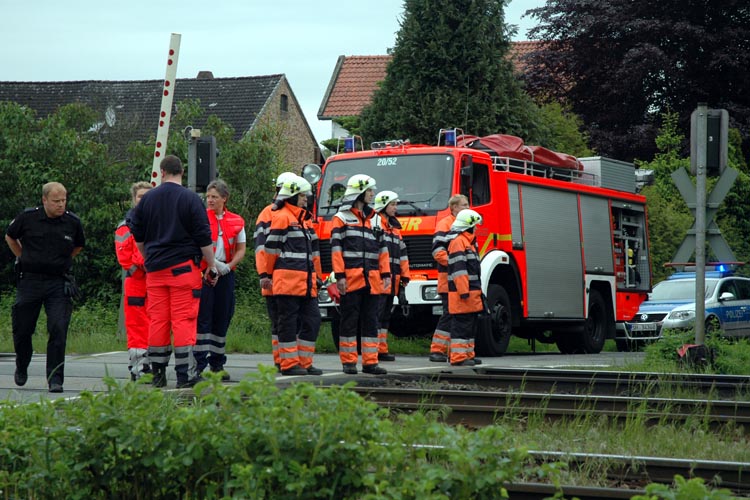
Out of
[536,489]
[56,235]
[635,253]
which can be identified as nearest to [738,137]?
[635,253]

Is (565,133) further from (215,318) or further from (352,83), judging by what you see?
(215,318)

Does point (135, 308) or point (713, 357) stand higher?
point (135, 308)

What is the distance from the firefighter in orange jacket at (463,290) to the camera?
1405 centimetres

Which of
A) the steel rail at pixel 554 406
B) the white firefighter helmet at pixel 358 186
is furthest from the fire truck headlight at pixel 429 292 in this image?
the steel rail at pixel 554 406

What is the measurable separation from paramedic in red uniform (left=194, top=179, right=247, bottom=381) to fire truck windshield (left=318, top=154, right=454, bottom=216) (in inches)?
199

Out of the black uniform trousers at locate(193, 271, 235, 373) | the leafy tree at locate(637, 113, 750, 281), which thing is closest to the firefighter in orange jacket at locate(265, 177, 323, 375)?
the black uniform trousers at locate(193, 271, 235, 373)

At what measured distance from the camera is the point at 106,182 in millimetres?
21797

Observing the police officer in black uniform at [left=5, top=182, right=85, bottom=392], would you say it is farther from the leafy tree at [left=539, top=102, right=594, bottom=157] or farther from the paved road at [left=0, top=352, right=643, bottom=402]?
the leafy tree at [left=539, top=102, right=594, bottom=157]

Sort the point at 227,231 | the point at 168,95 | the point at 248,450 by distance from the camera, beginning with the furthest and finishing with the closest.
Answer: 1. the point at 168,95
2. the point at 227,231
3. the point at 248,450

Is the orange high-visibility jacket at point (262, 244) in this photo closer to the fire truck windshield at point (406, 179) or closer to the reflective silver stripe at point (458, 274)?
the reflective silver stripe at point (458, 274)

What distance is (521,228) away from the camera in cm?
1786

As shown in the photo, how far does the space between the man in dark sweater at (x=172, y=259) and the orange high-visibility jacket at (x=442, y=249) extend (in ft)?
16.1

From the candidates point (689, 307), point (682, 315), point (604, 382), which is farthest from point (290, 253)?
point (689, 307)

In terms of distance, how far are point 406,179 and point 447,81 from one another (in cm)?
1179
